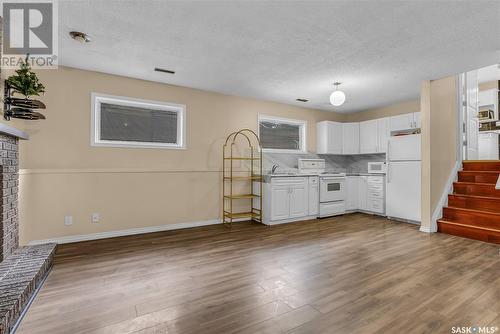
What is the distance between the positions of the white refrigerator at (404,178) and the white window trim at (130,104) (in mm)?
4001

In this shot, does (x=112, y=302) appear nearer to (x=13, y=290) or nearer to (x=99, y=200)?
(x=13, y=290)

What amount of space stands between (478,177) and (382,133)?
1853 millimetres

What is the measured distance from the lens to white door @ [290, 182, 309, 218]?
479 centimetres

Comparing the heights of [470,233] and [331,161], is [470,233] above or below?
below

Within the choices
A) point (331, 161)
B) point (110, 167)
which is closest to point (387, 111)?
point (331, 161)

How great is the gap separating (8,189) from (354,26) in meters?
3.83

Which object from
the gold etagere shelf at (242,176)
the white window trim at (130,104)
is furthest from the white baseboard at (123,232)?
the white window trim at (130,104)

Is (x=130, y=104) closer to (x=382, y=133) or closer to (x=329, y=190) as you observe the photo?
(x=329, y=190)

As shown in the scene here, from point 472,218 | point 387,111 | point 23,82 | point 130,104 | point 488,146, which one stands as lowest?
point 472,218

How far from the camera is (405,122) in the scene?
204 inches

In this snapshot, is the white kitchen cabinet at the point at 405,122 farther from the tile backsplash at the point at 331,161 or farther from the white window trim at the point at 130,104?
A: the white window trim at the point at 130,104

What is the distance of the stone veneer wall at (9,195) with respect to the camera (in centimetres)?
238

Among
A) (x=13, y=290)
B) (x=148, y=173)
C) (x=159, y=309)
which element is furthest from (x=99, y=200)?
(x=159, y=309)

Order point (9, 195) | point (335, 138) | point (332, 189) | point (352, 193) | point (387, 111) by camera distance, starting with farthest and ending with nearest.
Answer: point (335, 138), point (387, 111), point (352, 193), point (332, 189), point (9, 195)
